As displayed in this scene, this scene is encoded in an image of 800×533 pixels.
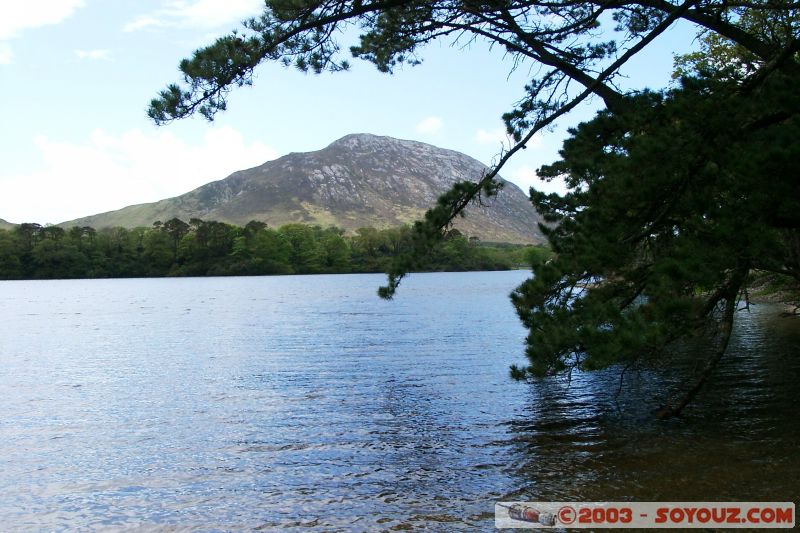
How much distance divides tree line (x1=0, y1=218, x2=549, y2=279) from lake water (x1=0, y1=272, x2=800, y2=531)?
10991 cm

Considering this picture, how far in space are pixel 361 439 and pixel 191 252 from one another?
477 ft

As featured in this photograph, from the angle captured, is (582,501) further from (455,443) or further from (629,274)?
(629,274)

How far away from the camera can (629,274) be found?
36.0 ft

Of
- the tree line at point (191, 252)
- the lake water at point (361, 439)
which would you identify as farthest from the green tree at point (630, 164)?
the tree line at point (191, 252)

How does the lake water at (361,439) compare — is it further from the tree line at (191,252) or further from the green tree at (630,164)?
the tree line at (191,252)

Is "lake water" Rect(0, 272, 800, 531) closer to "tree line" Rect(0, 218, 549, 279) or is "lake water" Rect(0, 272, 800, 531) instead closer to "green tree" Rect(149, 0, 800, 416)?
"green tree" Rect(149, 0, 800, 416)

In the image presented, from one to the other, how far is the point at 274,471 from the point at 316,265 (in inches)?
5850

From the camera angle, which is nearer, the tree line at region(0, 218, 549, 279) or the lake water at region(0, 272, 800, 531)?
the lake water at region(0, 272, 800, 531)

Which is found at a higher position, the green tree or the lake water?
the green tree

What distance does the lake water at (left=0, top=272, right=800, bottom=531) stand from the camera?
8742mm

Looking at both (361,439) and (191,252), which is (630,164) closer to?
(361,439)

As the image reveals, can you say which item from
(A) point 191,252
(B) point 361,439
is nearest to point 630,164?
(B) point 361,439

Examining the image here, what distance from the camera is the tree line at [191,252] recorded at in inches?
5354

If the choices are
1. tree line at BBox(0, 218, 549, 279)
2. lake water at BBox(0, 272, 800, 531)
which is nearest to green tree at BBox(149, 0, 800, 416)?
lake water at BBox(0, 272, 800, 531)
